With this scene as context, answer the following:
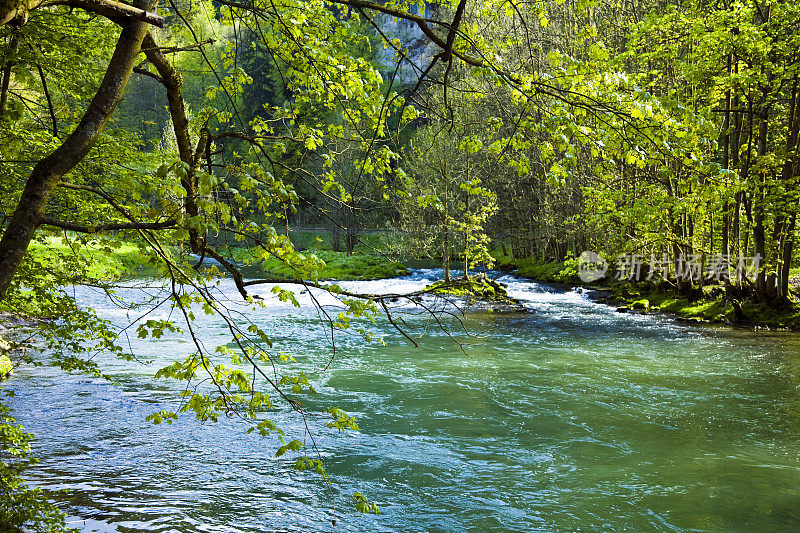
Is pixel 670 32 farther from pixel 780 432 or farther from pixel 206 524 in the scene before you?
pixel 206 524

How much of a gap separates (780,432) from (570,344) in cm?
637

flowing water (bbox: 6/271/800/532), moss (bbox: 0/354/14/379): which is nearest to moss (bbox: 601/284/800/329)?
flowing water (bbox: 6/271/800/532)

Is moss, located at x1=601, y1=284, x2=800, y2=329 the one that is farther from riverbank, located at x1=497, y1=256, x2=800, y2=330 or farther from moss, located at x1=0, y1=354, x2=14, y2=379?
moss, located at x1=0, y1=354, x2=14, y2=379

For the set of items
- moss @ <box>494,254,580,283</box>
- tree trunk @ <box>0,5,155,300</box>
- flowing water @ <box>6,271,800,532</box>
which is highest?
tree trunk @ <box>0,5,155,300</box>

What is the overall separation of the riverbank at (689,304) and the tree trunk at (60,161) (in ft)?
56.8

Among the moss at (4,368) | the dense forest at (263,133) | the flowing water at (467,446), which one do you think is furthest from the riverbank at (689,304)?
the moss at (4,368)

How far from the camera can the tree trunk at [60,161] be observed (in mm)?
2842

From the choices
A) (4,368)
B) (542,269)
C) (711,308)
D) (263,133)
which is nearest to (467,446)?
(263,133)

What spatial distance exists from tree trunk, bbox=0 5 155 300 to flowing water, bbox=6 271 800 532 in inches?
106

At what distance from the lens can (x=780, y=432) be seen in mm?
8383

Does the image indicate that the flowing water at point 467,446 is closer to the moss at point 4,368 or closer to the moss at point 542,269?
the moss at point 4,368

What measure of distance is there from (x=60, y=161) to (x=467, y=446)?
6412mm

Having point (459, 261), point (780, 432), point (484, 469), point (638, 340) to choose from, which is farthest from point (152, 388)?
point (459, 261)

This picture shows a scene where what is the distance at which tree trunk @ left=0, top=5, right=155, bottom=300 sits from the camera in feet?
9.32
